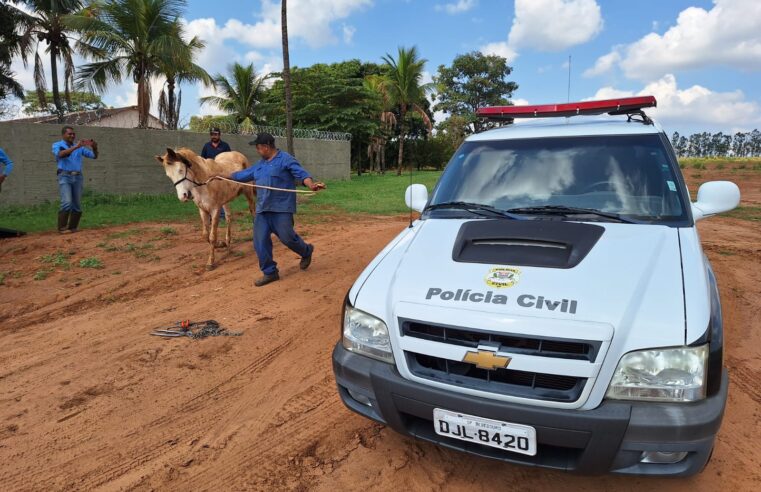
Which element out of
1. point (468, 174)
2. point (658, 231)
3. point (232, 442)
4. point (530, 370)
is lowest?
point (232, 442)

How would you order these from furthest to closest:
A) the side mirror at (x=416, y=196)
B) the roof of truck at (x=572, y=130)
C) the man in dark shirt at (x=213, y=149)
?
the man in dark shirt at (x=213, y=149) → the side mirror at (x=416, y=196) → the roof of truck at (x=572, y=130)

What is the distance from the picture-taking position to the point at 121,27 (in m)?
16.2

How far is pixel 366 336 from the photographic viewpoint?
7.75 feet

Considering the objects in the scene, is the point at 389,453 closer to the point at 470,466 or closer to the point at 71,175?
the point at 470,466

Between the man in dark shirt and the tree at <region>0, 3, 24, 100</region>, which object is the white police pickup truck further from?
the tree at <region>0, 3, 24, 100</region>

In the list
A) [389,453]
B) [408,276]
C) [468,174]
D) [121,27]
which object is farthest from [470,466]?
[121,27]

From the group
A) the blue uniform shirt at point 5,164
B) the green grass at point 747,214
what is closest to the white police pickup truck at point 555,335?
the blue uniform shirt at point 5,164

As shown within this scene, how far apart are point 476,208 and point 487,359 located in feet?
4.29

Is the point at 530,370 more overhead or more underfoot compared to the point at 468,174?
more underfoot

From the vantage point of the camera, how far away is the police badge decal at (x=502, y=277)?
2162 mm

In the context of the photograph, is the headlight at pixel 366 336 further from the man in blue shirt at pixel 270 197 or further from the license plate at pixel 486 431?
the man in blue shirt at pixel 270 197

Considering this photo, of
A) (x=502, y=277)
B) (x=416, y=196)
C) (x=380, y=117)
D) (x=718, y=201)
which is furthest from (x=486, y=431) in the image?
(x=380, y=117)

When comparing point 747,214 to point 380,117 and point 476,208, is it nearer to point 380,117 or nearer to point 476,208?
point 476,208

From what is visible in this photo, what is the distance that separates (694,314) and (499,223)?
1.06 m
